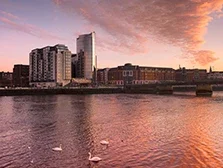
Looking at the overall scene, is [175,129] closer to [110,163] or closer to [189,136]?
[189,136]

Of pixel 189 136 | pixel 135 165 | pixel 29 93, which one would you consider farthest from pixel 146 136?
pixel 29 93

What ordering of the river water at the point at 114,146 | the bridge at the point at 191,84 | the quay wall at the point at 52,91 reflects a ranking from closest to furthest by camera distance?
1. the river water at the point at 114,146
2. the quay wall at the point at 52,91
3. the bridge at the point at 191,84

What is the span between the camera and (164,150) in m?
25.9

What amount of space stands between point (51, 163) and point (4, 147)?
7.92 m

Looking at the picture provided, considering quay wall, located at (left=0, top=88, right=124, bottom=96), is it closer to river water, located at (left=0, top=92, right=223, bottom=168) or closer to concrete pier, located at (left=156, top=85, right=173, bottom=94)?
concrete pier, located at (left=156, top=85, right=173, bottom=94)

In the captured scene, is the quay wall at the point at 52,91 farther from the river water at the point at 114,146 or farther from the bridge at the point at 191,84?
the river water at the point at 114,146

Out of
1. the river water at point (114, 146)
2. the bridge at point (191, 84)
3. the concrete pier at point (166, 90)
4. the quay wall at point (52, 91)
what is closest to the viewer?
the river water at point (114, 146)

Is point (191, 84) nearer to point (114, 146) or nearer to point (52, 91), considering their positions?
point (52, 91)

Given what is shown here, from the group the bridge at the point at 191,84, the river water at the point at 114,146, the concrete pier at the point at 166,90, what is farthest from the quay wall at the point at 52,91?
the river water at the point at 114,146

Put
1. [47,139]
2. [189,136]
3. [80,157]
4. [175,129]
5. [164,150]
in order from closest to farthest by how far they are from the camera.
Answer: [80,157]
[164,150]
[47,139]
[189,136]
[175,129]

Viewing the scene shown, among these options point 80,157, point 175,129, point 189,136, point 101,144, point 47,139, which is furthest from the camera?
point 175,129

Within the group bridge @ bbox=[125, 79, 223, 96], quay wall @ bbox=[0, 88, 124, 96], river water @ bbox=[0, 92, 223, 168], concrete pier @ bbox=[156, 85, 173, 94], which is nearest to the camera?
river water @ bbox=[0, 92, 223, 168]

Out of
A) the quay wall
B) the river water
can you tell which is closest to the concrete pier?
the quay wall

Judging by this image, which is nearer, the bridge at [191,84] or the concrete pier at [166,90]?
the bridge at [191,84]
